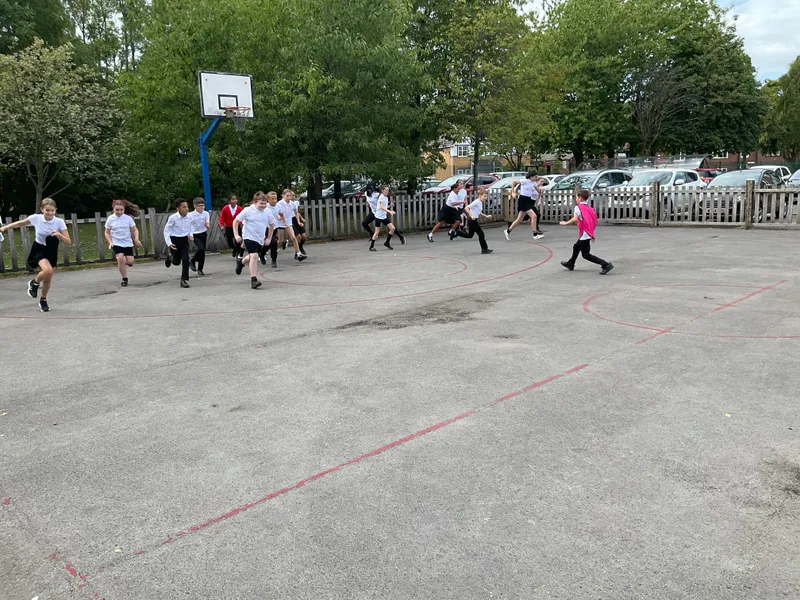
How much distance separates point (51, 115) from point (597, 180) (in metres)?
20.5

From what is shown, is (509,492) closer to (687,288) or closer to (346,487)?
(346,487)

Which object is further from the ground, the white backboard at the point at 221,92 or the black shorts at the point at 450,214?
the white backboard at the point at 221,92

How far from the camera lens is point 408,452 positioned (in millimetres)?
4559

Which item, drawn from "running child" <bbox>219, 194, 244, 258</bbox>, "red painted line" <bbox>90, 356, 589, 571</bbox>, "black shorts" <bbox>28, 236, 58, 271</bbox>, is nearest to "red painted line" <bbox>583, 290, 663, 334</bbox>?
"red painted line" <bbox>90, 356, 589, 571</bbox>

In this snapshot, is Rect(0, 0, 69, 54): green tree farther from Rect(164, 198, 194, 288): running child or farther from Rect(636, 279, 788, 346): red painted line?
Rect(636, 279, 788, 346): red painted line

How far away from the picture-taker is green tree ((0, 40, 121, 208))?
81.0ft

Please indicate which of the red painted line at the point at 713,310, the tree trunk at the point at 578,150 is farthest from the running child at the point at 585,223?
the tree trunk at the point at 578,150

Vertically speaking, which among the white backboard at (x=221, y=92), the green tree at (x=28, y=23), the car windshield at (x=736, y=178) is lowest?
the car windshield at (x=736, y=178)

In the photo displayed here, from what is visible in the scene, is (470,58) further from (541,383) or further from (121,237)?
(541,383)

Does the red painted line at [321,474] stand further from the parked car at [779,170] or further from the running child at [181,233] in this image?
the parked car at [779,170]

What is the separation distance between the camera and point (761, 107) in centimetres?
4816

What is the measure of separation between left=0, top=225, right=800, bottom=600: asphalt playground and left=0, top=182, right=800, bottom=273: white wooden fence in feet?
28.6

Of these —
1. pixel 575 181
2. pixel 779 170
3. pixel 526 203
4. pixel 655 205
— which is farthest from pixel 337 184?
pixel 779 170

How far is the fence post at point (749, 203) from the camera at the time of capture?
1991 centimetres
